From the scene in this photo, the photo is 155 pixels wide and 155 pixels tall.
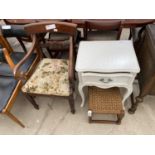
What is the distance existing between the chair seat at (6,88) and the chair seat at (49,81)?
0.11 meters

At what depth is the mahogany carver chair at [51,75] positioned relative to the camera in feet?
4.17

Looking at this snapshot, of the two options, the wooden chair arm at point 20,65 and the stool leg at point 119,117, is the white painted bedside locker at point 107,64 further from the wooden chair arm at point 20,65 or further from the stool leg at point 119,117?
the wooden chair arm at point 20,65

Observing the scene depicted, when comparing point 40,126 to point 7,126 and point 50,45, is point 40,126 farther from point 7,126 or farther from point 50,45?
point 50,45

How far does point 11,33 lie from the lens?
1568mm

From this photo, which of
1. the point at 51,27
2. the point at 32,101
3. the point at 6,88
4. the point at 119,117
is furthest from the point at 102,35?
the point at 6,88

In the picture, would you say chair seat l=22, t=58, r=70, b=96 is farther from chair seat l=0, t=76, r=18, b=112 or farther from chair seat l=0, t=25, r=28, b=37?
chair seat l=0, t=25, r=28, b=37

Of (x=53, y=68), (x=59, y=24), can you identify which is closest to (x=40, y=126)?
(x=53, y=68)

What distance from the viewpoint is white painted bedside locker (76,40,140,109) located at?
108 centimetres

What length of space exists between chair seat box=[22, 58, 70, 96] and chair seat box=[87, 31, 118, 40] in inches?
21.1

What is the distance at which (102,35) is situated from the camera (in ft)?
5.85

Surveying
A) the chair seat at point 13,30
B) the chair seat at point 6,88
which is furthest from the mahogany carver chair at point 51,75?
the chair seat at point 13,30

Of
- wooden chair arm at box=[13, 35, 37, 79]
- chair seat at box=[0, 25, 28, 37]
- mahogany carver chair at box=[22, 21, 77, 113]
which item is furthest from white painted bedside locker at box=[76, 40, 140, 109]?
chair seat at box=[0, 25, 28, 37]

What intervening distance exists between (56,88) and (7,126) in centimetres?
71

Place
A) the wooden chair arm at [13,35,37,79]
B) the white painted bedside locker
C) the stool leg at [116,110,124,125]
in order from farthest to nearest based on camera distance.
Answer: the stool leg at [116,110,124,125]
the wooden chair arm at [13,35,37,79]
the white painted bedside locker
